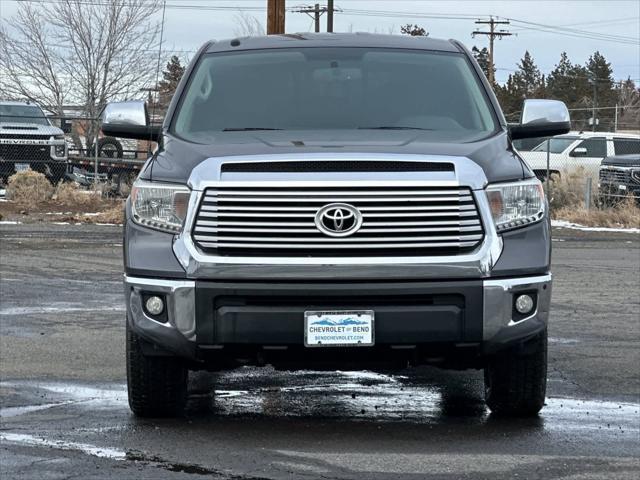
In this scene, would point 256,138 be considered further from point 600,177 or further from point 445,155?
point 600,177

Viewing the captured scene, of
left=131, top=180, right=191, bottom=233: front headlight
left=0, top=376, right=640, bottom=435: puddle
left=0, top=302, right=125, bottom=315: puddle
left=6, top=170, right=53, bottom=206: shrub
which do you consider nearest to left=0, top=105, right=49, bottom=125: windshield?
left=6, top=170, right=53, bottom=206: shrub

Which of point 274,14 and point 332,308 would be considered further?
point 274,14

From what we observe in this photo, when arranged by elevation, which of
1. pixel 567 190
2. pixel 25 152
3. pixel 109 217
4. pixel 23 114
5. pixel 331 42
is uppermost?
pixel 331 42

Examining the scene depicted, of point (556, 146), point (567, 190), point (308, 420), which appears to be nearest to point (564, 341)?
Result: point (308, 420)

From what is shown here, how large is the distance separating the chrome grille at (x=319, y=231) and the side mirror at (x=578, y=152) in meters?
22.8

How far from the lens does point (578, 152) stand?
28547 mm

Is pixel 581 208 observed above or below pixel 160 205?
below

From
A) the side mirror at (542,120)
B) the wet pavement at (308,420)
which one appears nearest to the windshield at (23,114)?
the wet pavement at (308,420)

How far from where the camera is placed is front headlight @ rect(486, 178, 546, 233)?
20.9 ft

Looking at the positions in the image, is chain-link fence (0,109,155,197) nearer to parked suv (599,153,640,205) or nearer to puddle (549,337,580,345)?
parked suv (599,153,640,205)

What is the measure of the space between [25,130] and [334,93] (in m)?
22.2

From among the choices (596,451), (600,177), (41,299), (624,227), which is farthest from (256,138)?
(600,177)

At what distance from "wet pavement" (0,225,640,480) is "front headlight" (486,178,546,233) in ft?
3.36

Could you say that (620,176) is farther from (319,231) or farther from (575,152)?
(319,231)
